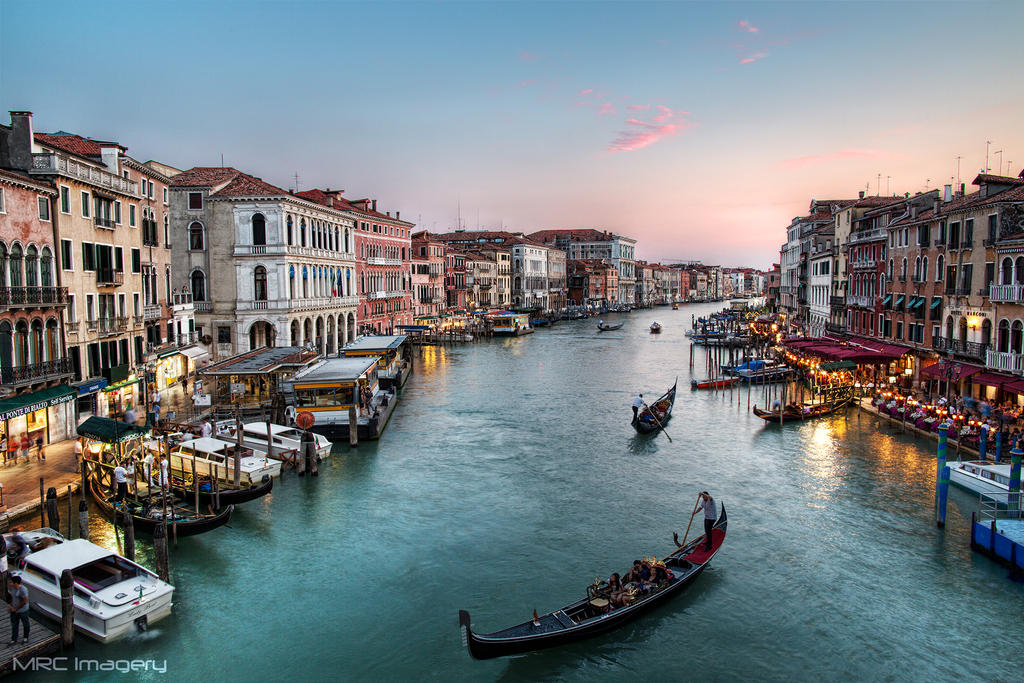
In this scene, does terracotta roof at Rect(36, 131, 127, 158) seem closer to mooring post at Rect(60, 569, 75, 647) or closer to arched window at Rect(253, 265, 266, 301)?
arched window at Rect(253, 265, 266, 301)

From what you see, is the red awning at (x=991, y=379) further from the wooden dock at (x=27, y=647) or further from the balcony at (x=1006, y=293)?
the wooden dock at (x=27, y=647)

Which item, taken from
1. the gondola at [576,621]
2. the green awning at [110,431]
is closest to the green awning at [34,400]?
the green awning at [110,431]

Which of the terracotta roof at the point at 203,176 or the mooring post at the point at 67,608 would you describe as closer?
the mooring post at the point at 67,608

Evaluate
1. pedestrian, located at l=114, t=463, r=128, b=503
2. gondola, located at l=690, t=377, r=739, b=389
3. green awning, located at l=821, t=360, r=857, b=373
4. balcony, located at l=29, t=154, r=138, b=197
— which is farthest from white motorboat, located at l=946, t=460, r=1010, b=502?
balcony, located at l=29, t=154, r=138, b=197

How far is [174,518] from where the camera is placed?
12.8 m

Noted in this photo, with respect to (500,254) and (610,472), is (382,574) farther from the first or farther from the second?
(500,254)

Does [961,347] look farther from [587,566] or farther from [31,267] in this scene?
[31,267]

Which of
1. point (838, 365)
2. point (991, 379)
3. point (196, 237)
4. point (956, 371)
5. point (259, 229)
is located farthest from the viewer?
point (259, 229)

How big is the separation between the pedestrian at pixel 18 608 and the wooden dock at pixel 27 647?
0.07m

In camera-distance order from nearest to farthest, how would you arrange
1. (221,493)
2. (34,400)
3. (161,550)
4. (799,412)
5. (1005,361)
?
(161,550) < (221,493) < (34,400) < (1005,361) < (799,412)

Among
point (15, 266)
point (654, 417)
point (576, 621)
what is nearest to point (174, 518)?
point (576, 621)

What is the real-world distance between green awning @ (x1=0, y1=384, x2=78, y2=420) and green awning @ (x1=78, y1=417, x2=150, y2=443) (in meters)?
1.44

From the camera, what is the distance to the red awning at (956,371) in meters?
21.0

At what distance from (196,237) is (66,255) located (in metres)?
13.4
